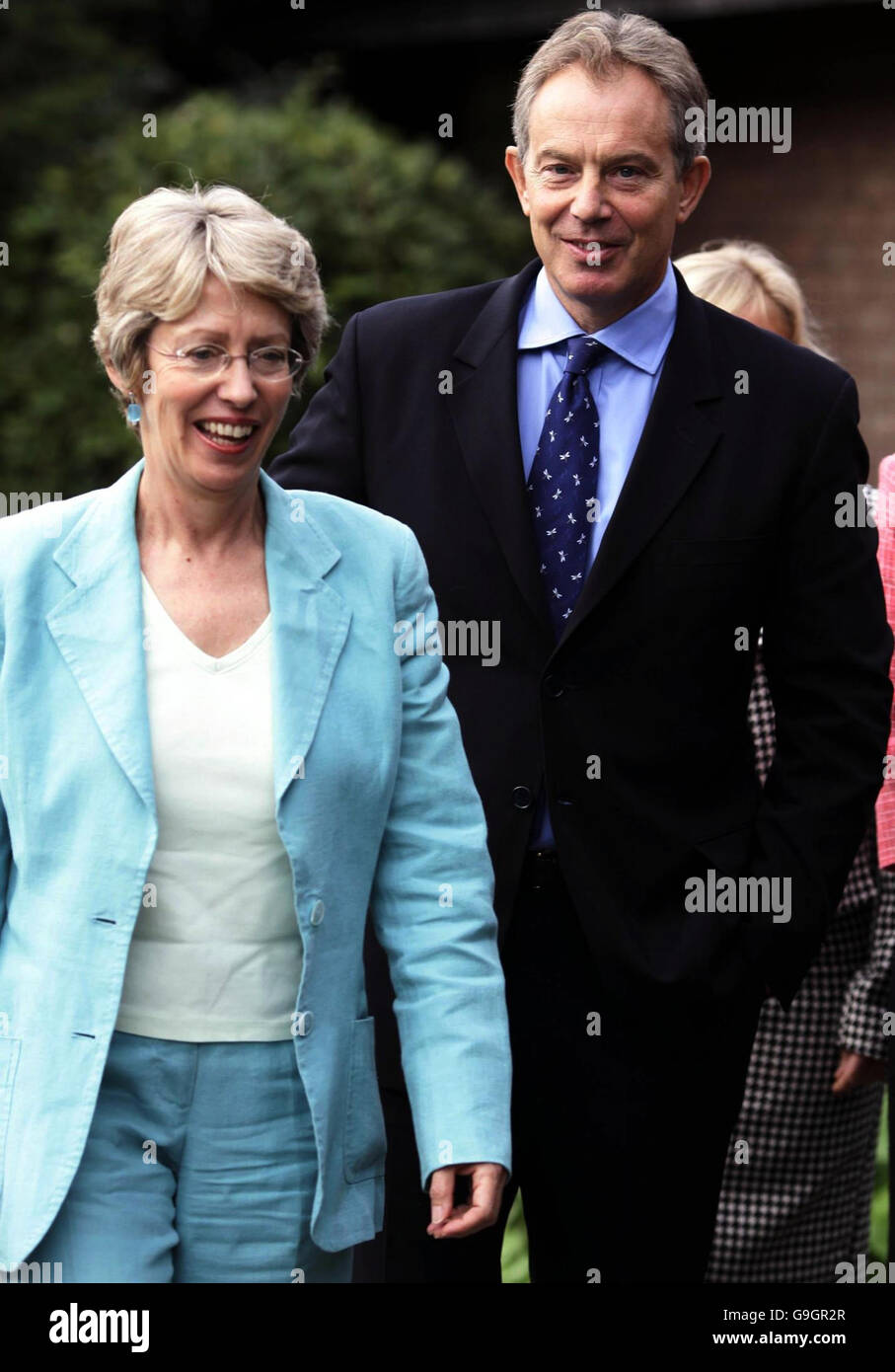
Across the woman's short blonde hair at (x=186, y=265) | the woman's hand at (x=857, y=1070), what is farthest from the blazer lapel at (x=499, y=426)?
the woman's hand at (x=857, y=1070)

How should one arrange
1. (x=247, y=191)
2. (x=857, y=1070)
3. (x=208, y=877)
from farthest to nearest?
(x=247, y=191) < (x=857, y=1070) < (x=208, y=877)

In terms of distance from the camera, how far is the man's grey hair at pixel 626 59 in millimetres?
Result: 3488

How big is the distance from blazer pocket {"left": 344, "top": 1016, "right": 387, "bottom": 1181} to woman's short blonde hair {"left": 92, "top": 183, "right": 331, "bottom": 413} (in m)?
0.97

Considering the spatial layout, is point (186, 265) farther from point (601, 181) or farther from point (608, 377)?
point (608, 377)

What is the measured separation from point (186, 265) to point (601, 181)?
35.8 inches

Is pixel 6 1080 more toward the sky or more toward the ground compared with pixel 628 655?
more toward the ground

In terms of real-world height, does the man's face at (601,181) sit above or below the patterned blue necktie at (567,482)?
above

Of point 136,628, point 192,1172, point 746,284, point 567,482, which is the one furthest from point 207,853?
point 746,284

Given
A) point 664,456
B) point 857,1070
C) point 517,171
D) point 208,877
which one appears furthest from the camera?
point 857,1070

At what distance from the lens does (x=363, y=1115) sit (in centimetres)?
301

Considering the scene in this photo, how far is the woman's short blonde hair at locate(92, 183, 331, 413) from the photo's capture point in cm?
284

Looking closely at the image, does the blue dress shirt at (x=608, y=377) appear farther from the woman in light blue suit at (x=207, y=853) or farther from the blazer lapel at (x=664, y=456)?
the woman in light blue suit at (x=207, y=853)

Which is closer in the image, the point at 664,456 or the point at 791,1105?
the point at 664,456

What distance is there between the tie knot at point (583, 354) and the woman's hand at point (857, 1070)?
5.33ft
